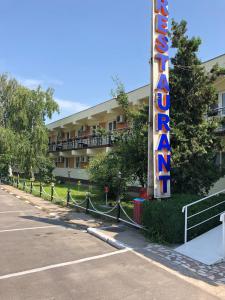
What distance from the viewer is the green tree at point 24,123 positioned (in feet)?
108

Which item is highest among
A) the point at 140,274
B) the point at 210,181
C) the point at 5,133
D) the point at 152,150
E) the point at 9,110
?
the point at 9,110

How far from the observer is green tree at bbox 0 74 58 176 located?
108 ft

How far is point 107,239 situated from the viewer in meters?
8.97

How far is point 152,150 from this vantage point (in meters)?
10.2

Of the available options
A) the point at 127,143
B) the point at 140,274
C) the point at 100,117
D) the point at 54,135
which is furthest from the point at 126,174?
the point at 54,135

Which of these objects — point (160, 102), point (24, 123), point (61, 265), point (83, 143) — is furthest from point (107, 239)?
point (24, 123)

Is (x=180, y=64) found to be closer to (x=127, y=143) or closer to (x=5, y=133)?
(x=127, y=143)

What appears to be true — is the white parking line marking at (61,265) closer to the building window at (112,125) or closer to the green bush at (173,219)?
the green bush at (173,219)

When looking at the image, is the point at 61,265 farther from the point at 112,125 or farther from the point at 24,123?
the point at 24,123

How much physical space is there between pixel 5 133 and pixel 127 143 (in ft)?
76.0

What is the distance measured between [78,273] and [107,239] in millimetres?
2717

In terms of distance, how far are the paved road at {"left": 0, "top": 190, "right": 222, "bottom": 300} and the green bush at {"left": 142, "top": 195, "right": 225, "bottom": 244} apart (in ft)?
4.53

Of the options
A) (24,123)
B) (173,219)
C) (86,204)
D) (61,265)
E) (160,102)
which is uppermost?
(24,123)

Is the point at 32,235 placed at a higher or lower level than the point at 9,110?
lower
